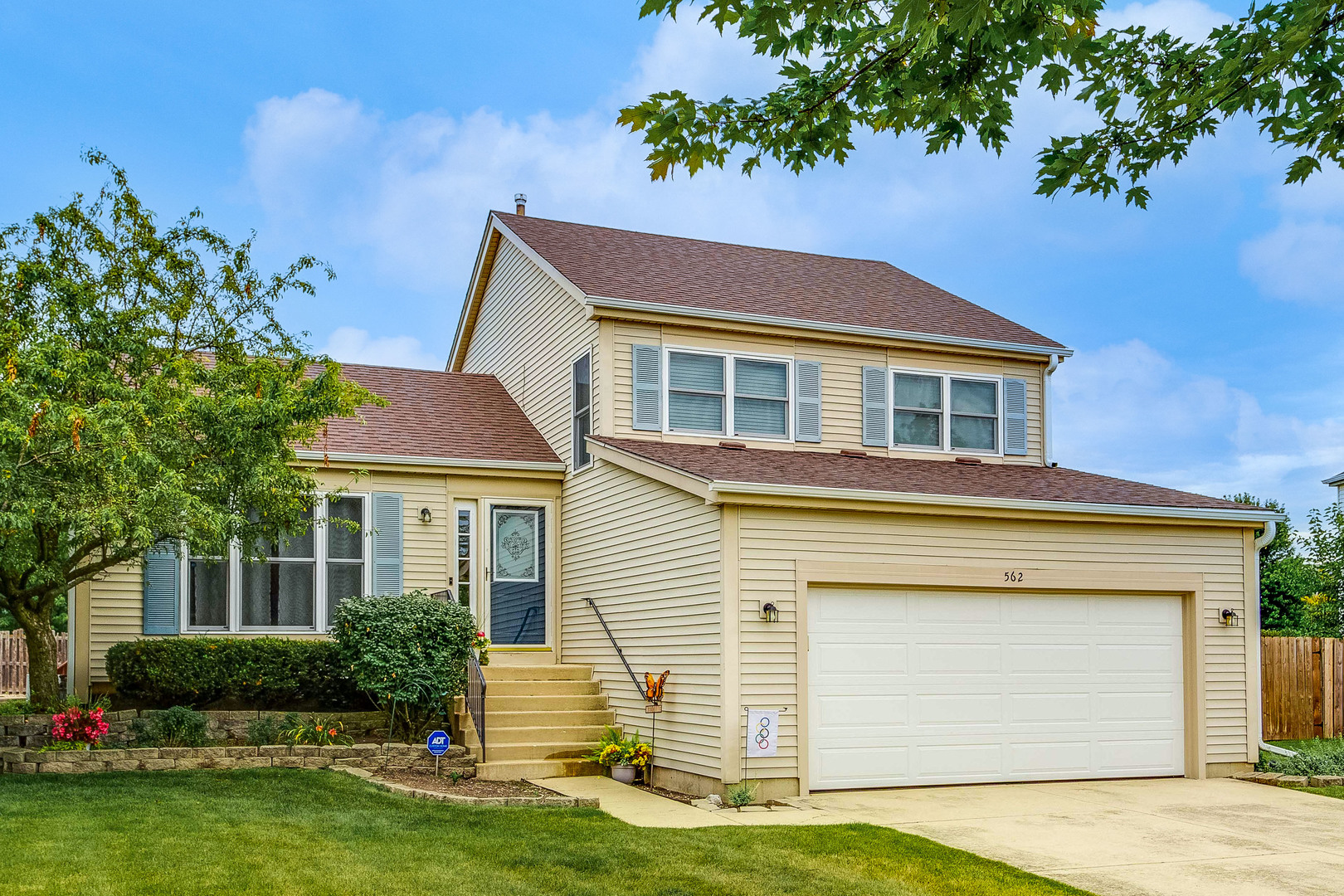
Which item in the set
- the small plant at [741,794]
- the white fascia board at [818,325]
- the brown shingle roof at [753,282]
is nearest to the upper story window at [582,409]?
the white fascia board at [818,325]

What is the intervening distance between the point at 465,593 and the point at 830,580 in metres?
5.97

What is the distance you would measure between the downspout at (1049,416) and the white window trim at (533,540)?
7504 millimetres

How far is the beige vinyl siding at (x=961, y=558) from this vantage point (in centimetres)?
1138

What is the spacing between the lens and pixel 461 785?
459 inches

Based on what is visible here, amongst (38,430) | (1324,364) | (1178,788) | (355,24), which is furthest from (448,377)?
(1324,364)

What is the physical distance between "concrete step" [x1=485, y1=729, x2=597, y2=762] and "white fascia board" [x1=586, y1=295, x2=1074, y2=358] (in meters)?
5.33

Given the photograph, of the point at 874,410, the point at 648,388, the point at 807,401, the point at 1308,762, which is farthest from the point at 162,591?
the point at 1308,762

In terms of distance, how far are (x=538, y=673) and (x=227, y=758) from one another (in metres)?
3.70

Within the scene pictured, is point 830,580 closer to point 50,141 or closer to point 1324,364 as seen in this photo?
point 50,141

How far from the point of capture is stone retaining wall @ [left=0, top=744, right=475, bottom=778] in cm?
1216

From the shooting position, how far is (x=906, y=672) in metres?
12.1

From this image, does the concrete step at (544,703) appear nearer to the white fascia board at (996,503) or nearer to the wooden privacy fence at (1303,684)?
the white fascia board at (996,503)

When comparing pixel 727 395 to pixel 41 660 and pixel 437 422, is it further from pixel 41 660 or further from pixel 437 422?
pixel 41 660

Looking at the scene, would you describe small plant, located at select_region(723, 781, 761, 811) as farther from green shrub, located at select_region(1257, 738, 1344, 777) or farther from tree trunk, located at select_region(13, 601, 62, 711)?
tree trunk, located at select_region(13, 601, 62, 711)
